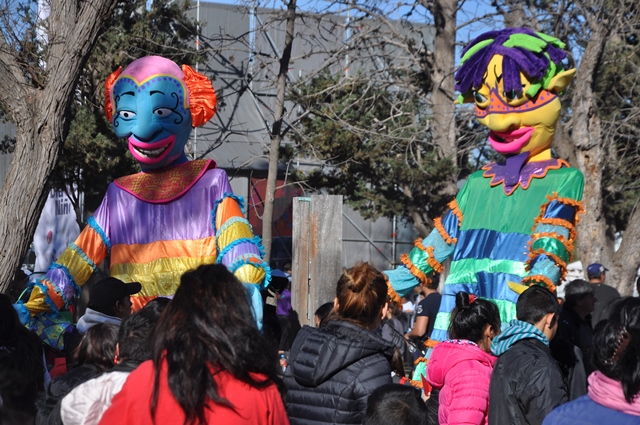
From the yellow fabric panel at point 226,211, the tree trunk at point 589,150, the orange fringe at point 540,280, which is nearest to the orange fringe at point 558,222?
the orange fringe at point 540,280

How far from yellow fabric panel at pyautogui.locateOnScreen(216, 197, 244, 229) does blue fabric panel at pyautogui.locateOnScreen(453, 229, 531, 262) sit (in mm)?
1499

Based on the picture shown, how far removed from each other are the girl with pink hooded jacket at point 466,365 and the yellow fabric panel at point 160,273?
2268mm

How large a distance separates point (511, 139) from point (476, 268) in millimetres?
912

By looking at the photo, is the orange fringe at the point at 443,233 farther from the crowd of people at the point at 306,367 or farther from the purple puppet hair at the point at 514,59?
the crowd of people at the point at 306,367

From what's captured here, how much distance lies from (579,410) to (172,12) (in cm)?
1223

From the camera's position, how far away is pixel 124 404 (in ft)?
8.50

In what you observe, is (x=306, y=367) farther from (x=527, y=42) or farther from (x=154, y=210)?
(x=527, y=42)

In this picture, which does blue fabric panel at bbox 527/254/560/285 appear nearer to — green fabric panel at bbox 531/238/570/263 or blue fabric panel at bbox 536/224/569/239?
green fabric panel at bbox 531/238/570/263

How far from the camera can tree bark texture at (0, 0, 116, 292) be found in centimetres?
620

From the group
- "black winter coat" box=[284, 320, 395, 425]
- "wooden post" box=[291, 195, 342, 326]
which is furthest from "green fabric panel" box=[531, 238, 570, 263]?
"wooden post" box=[291, 195, 342, 326]

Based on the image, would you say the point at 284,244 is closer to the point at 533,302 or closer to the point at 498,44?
the point at 498,44

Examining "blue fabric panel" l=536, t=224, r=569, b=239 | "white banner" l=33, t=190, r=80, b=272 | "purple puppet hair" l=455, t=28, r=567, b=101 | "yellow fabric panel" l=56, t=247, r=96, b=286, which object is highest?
"purple puppet hair" l=455, t=28, r=567, b=101

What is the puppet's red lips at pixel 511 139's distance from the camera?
6098 millimetres

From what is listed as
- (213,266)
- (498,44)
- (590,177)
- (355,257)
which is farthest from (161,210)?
(355,257)
